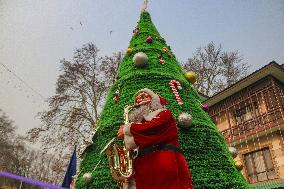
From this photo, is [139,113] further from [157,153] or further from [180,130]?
[180,130]

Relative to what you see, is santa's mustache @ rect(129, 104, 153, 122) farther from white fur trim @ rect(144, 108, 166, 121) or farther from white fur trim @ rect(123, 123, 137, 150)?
white fur trim @ rect(123, 123, 137, 150)

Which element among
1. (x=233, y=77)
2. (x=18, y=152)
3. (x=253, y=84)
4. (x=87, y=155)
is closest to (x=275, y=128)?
(x=253, y=84)

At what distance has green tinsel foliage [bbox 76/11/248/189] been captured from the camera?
3354 mm

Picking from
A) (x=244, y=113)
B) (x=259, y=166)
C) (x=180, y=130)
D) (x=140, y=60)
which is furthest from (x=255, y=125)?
(x=180, y=130)

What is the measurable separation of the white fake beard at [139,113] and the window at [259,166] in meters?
12.5

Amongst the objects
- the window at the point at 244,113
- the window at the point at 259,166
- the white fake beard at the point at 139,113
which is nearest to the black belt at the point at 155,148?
the white fake beard at the point at 139,113

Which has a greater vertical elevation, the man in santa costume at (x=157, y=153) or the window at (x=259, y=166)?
the window at (x=259, y=166)

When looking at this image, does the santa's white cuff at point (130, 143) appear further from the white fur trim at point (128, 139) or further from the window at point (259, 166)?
the window at point (259, 166)

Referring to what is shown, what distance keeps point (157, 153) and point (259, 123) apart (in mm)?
13092

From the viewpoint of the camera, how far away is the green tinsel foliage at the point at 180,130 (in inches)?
132

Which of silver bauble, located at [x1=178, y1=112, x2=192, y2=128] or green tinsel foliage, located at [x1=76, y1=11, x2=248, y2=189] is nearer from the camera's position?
green tinsel foliage, located at [x1=76, y1=11, x2=248, y2=189]

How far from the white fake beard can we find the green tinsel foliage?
792 mm

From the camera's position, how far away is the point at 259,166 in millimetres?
14031

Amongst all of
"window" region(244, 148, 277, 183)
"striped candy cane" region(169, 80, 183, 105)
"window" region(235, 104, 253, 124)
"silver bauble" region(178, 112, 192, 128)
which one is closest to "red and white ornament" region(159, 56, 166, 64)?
"striped candy cane" region(169, 80, 183, 105)
